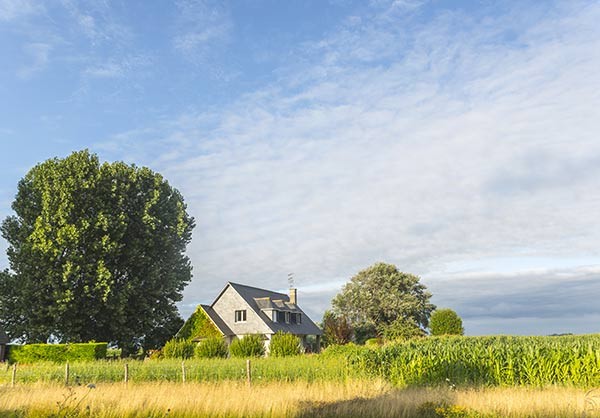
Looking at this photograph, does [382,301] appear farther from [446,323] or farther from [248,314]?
[248,314]

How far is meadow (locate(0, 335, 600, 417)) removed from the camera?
11445mm

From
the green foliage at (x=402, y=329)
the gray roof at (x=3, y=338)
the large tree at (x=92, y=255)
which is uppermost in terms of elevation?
the large tree at (x=92, y=255)

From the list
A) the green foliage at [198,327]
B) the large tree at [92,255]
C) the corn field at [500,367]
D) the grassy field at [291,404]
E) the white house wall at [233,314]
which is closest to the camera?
the grassy field at [291,404]

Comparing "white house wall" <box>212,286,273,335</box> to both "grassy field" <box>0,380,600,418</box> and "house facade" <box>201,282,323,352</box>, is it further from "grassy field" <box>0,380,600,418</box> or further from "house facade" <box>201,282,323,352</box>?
"grassy field" <box>0,380,600,418</box>

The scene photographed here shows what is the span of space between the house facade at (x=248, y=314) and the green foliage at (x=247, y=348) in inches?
385

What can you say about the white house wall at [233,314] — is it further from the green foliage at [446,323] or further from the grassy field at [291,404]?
the grassy field at [291,404]

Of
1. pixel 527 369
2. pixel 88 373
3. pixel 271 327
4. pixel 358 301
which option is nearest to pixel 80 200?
pixel 88 373

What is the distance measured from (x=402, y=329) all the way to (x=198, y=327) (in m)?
26.1

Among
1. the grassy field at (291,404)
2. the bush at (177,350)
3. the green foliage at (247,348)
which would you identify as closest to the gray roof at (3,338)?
the bush at (177,350)

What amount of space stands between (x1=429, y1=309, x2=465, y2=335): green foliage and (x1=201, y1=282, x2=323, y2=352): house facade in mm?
17638

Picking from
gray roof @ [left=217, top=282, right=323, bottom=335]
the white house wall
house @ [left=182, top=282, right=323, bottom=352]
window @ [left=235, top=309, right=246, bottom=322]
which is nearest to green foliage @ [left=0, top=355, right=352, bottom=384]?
house @ [left=182, top=282, right=323, bottom=352]

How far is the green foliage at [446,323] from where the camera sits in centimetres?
5779

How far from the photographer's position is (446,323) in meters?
58.2

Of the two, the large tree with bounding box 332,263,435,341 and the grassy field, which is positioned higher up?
the large tree with bounding box 332,263,435,341
